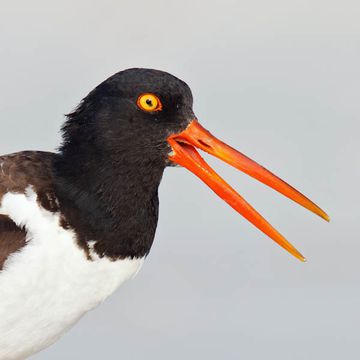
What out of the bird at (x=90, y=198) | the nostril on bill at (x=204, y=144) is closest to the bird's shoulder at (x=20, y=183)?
the bird at (x=90, y=198)

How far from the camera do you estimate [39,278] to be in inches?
198

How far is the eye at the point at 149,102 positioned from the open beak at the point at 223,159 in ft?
0.63

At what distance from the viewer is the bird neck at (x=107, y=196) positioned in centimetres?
521

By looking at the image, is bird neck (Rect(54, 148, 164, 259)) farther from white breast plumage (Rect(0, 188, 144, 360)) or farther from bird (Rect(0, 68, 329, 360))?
white breast plumage (Rect(0, 188, 144, 360))

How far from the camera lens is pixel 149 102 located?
17.1 feet

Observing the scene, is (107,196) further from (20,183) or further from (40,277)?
(40,277)

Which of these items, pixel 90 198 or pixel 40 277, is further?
pixel 90 198

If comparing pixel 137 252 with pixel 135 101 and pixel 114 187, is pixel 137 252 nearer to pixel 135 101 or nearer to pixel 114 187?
pixel 114 187

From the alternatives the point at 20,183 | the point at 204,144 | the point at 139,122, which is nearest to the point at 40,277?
the point at 20,183

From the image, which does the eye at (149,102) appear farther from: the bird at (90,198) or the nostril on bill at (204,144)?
the nostril on bill at (204,144)

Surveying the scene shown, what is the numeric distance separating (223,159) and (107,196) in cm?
63

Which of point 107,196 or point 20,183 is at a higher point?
point 20,183

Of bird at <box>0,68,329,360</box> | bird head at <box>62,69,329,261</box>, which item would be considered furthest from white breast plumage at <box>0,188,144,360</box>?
bird head at <box>62,69,329,261</box>

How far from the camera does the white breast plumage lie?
502 centimetres
